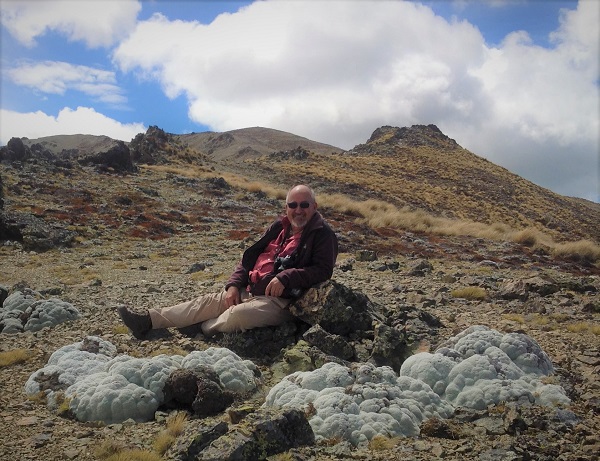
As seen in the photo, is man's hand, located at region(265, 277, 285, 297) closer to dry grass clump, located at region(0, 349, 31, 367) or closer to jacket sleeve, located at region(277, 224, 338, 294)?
jacket sleeve, located at region(277, 224, 338, 294)

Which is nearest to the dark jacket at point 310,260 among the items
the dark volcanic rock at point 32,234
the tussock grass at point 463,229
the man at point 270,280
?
the man at point 270,280

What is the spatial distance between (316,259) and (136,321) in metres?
2.57

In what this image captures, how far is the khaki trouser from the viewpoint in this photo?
6.38 m

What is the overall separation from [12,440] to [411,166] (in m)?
63.8

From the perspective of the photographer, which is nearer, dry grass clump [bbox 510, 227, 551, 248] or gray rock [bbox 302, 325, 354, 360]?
gray rock [bbox 302, 325, 354, 360]

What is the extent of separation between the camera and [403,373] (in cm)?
535

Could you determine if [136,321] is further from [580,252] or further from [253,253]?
[580,252]

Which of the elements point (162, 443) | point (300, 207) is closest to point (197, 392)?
point (162, 443)

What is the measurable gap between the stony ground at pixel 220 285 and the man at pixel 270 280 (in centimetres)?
37

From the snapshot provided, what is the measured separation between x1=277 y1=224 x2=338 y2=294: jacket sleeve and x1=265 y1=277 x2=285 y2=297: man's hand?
0.34 feet

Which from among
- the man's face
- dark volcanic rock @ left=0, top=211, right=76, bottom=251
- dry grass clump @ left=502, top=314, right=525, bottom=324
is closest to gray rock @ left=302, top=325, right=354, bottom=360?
the man's face

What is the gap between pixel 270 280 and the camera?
6.62 metres

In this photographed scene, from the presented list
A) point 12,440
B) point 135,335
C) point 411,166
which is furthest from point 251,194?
point 411,166

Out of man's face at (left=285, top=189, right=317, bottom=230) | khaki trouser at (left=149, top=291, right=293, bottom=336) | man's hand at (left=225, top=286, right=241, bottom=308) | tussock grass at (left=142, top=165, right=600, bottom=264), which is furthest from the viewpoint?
tussock grass at (left=142, top=165, right=600, bottom=264)
